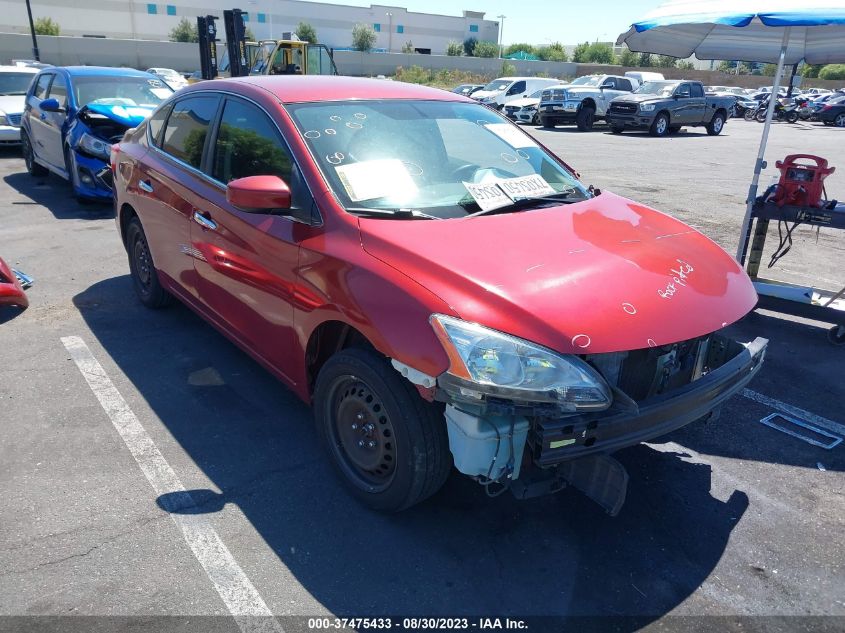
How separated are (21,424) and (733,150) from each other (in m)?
19.9

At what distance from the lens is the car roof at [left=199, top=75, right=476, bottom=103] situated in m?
3.65

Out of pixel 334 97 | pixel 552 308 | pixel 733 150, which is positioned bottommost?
pixel 733 150

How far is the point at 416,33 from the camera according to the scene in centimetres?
9006

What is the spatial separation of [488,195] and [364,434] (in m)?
1.38

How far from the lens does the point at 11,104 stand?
1285 cm

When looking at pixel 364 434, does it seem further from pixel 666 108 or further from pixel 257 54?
pixel 666 108

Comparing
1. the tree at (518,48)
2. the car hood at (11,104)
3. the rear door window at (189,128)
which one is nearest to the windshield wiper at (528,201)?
the rear door window at (189,128)

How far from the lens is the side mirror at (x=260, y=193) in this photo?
121 inches

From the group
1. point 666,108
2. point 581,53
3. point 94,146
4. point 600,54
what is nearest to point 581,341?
point 94,146

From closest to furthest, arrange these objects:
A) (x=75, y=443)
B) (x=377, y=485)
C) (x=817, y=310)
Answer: (x=377, y=485)
(x=75, y=443)
(x=817, y=310)

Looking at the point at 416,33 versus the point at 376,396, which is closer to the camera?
the point at 376,396

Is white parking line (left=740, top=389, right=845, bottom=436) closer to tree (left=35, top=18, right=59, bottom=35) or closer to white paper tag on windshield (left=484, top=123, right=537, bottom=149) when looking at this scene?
white paper tag on windshield (left=484, top=123, right=537, bottom=149)

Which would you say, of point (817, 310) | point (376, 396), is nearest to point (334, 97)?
point (376, 396)

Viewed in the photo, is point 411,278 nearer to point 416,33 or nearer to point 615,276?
point 615,276
